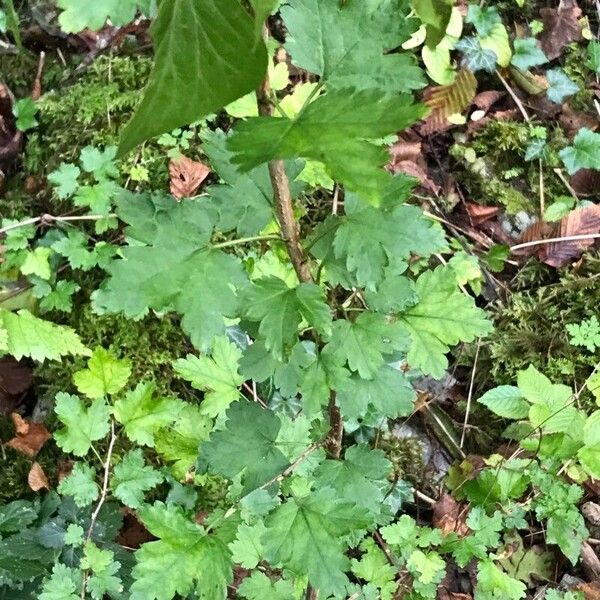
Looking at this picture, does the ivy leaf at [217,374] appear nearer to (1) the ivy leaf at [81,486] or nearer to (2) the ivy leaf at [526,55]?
(1) the ivy leaf at [81,486]

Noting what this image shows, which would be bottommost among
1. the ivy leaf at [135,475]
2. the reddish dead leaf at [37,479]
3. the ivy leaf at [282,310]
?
the reddish dead leaf at [37,479]

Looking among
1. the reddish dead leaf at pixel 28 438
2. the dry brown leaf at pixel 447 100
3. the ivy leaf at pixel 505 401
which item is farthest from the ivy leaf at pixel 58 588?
the dry brown leaf at pixel 447 100

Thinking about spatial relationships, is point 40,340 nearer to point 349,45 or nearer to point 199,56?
point 349,45

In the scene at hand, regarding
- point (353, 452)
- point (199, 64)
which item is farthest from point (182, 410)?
point (199, 64)

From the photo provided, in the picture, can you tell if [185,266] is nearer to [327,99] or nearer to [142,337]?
[327,99]

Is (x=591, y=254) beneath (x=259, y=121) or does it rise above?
beneath

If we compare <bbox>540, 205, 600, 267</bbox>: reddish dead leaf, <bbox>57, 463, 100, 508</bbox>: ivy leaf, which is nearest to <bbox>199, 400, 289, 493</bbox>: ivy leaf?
<bbox>57, 463, 100, 508</bbox>: ivy leaf
